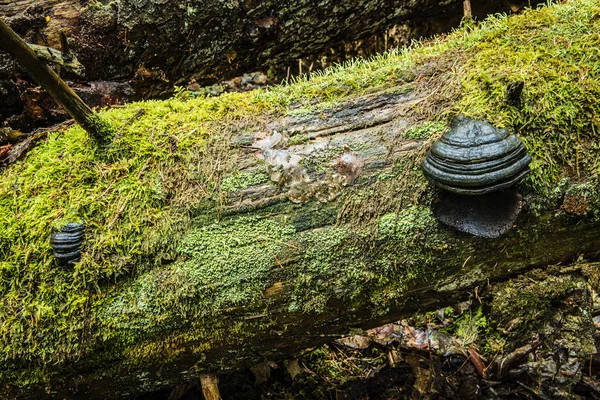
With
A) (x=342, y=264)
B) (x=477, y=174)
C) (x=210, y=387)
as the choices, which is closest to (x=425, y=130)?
(x=477, y=174)

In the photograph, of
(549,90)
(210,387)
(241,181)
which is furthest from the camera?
(210,387)

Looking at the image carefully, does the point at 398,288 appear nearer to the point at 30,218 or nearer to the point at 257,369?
the point at 257,369

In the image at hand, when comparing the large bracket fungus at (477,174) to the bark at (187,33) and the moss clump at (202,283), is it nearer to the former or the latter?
the moss clump at (202,283)

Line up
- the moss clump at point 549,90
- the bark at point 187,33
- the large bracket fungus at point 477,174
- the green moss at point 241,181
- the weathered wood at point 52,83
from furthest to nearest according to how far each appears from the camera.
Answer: the bark at point 187,33
the green moss at point 241,181
the moss clump at point 549,90
the weathered wood at point 52,83
the large bracket fungus at point 477,174

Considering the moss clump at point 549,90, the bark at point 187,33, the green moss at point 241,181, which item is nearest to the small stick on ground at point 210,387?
the green moss at point 241,181

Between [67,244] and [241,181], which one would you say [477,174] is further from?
[67,244]

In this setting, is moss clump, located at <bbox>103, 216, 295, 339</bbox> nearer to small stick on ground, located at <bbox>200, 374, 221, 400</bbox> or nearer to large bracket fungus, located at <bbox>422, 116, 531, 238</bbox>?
small stick on ground, located at <bbox>200, 374, 221, 400</bbox>
